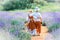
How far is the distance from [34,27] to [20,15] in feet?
3.44

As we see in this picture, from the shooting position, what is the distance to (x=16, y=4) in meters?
6.93

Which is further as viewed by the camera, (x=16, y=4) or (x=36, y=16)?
(x=16, y=4)

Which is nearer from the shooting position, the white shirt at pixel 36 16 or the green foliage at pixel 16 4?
Answer: the white shirt at pixel 36 16

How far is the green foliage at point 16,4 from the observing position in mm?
6805

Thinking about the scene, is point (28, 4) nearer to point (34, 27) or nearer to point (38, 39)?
point (34, 27)

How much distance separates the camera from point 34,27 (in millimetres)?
6137

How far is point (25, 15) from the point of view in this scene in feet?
22.9

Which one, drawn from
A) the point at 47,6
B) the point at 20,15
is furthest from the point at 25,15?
the point at 47,6

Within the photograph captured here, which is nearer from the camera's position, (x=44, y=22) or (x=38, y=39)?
(x=38, y=39)

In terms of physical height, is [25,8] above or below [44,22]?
above

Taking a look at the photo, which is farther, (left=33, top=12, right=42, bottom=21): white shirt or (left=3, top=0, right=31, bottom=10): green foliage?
(left=3, top=0, right=31, bottom=10): green foliage

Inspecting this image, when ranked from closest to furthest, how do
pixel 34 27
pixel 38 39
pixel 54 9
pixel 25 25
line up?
pixel 38 39 → pixel 34 27 → pixel 25 25 → pixel 54 9

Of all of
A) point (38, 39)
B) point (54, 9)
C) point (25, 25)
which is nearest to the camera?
point (38, 39)

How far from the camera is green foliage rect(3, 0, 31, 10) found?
681 centimetres
